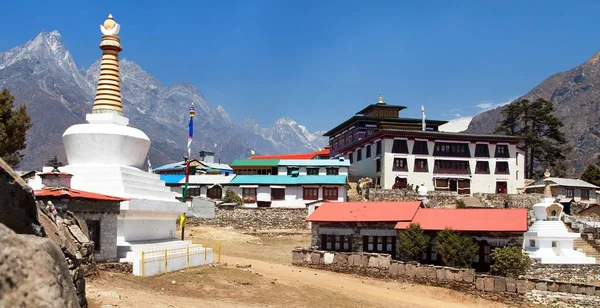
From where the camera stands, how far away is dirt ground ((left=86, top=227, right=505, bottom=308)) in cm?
1850

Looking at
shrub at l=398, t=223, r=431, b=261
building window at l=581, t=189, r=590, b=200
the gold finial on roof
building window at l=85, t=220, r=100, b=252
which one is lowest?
shrub at l=398, t=223, r=431, b=261

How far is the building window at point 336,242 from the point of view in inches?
1410

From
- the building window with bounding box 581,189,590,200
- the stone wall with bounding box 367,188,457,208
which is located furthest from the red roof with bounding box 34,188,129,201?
the building window with bounding box 581,189,590,200

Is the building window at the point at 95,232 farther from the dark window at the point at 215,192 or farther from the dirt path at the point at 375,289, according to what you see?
the dark window at the point at 215,192

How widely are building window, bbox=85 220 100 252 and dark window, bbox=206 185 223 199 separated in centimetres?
3889

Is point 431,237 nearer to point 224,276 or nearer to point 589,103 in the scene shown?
point 224,276

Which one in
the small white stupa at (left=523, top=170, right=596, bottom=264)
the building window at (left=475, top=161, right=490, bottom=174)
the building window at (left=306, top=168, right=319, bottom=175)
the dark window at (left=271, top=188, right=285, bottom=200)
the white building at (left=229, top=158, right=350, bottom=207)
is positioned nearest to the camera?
the small white stupa at (left=523, top=170, right=596, bottom=264)

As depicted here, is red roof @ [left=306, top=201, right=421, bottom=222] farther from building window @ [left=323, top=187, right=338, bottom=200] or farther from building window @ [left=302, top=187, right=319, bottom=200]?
building window @ [left=302, top=187, right=319, bottom=200]

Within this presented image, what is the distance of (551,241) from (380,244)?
35.6ft

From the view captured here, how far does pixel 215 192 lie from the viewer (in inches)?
2456

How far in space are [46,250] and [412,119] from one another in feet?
257

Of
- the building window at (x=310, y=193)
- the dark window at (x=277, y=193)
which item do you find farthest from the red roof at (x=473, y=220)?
the dark window at (x=277, y=193)

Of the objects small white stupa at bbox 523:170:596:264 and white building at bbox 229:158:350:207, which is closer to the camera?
small white stupa at bbox 523:170:596:264

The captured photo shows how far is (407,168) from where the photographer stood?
217 feet
